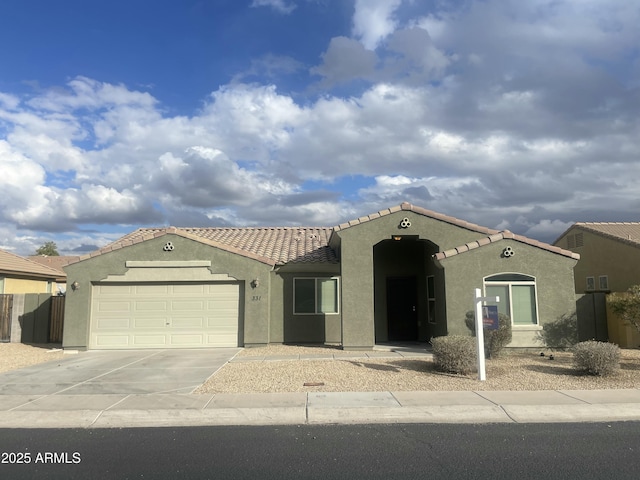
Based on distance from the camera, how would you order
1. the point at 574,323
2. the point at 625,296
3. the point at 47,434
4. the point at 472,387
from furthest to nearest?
the point at 574,323 < the point at 625,296 < the point at 472,387 < the point at 47,434

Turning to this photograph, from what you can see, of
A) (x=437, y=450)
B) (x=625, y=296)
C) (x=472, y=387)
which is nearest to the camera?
(x=437, y=450)

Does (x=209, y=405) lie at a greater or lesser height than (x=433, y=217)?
lesser

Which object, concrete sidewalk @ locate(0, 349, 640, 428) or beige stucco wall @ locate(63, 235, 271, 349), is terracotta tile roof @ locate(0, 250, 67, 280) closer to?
beige stucco wall @ locate(63, 235, 271, 349)

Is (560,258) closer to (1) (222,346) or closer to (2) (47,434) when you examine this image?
(1) (222,346)

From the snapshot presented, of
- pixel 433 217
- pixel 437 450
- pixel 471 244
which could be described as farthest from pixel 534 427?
pixel 433 217

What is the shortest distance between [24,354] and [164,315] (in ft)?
13.4

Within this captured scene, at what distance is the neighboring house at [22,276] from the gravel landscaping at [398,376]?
1707cm

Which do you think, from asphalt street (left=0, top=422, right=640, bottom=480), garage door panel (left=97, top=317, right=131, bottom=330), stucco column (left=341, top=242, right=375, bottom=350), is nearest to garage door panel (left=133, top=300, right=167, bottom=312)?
garage door panel (left=97, top=317, right=131, bottom=330)

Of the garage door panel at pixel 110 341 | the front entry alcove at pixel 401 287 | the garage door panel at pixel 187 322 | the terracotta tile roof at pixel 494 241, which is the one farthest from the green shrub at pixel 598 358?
the garage door panel at pixel 110 341

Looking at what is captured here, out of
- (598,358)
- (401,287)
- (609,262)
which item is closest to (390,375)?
(598,358)

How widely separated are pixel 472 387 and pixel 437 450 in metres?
3.54

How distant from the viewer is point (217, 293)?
1571cm

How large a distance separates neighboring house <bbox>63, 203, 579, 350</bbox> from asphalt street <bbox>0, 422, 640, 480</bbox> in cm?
760

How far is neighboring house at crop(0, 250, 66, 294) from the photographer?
76.5ft
